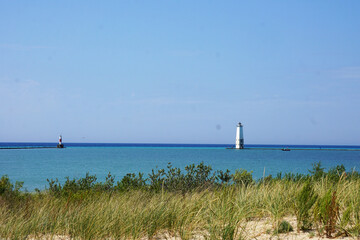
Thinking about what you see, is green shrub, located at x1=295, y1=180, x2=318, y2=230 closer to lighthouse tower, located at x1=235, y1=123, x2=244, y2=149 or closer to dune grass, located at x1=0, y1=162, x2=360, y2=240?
dune grass, located at x1=0, y1=162, x2=360, y2=240

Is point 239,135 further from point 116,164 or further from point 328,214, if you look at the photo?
point 328,214

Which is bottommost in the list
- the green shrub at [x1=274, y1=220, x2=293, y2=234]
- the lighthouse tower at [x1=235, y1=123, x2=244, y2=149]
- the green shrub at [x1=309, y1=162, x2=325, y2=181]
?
the green shrub at [x1=274, y1=220, x2=293, y2=234]

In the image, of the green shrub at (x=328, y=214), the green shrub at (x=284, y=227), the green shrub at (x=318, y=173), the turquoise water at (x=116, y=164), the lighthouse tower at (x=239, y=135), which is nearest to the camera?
the green shrub at (x=328, y=214)

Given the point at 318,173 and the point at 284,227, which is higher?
the point at 318,173

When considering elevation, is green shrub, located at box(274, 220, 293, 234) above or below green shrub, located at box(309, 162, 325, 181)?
below

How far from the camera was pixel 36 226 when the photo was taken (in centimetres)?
760

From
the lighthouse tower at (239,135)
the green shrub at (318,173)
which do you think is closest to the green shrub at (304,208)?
the green shrub at (318,173)

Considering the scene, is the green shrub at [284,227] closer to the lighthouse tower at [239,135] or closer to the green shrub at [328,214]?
the green shrub at [328,214]

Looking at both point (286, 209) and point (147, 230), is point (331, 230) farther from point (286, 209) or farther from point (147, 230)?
point (147, 230)

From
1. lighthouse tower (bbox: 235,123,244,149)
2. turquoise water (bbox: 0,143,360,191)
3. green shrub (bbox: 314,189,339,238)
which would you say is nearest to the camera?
green shrub (bbox: 314,189,339,238)

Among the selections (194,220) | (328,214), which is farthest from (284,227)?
(194,220)

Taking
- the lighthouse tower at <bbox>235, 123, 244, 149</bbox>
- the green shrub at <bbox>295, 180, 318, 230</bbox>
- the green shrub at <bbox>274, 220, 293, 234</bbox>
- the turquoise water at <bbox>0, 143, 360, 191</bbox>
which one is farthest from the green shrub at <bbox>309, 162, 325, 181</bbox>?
the lighthouse tower at <bbox>235, 123, 244, 149</bbox>

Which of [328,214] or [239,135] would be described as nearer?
[328,214]

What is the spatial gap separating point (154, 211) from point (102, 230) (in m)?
1.25
